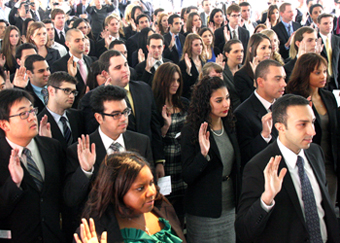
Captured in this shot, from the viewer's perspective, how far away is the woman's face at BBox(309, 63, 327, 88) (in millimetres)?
3305

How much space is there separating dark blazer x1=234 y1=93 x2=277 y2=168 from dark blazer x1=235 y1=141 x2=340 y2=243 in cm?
69

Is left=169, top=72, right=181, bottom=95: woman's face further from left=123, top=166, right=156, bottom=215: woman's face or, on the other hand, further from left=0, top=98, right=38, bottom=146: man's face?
left=123, top=166, right=156, bottom=215: woman's face

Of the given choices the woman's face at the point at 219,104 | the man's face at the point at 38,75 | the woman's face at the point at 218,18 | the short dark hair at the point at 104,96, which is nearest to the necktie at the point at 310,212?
the woman's face at the point at 219,104

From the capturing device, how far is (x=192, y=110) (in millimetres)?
2850

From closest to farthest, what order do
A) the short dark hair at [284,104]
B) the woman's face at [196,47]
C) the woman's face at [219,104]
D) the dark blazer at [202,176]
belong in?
the short dark hair at [284,104], the dark blazer at [202,176], the woman's face at [219,104], the woman's face at [196,47]

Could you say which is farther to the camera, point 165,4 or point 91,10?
point 165,4

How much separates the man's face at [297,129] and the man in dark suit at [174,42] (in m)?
3.98

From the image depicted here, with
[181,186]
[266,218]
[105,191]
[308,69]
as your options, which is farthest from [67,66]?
[266,218]

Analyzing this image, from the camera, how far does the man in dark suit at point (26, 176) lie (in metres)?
2.15

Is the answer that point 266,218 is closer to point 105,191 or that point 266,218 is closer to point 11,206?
point 105,191

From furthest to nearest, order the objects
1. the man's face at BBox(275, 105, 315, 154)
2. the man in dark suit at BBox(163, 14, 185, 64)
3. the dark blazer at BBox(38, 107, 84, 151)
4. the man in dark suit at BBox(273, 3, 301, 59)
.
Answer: the man in dark suit at BBox(273, 3, 301, 59), the man in dark suit at BBox(163, 14, 185, 64), the dark blazer at BBox(38, 107, 84, 151), the man's face at BBox(275, 105, 315, 154)

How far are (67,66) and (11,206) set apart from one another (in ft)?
8.73

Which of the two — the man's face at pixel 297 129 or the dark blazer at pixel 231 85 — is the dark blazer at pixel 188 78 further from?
the man's face at pixel 297 129

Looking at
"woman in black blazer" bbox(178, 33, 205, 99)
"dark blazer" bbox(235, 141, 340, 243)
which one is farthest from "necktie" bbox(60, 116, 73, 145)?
"woman in black blazer" bbox(178, 33, 205, 99)
